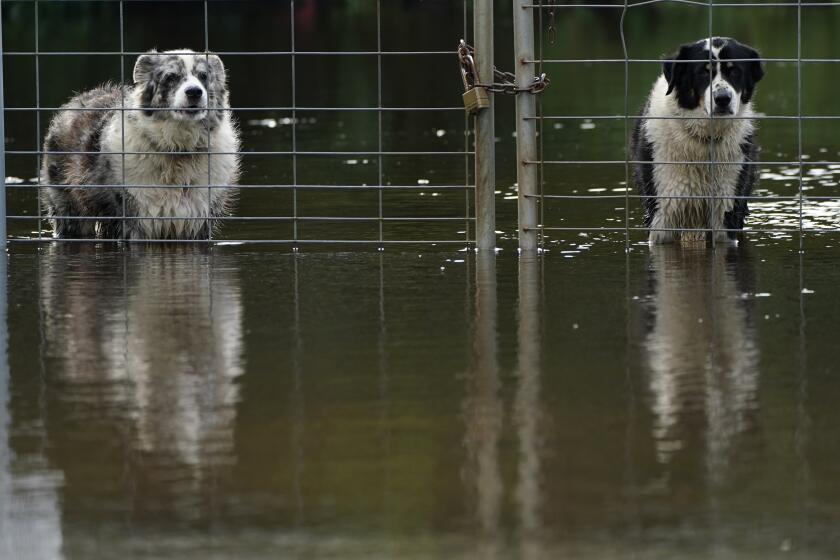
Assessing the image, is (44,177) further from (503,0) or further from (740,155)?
(503,0)

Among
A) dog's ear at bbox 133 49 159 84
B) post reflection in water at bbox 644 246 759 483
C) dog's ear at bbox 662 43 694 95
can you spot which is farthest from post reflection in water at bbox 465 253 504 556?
dog's ear at bbox 133 49 159 84

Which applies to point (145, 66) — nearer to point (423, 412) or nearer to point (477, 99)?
point (477, 99)

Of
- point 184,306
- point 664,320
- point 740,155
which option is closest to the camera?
point 664,320

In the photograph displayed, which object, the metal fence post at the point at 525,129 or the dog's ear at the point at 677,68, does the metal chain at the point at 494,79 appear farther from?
the dog's ear at the point at 677,68

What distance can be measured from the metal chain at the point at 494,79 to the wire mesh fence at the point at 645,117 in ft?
0.38

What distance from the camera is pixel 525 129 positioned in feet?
29.7

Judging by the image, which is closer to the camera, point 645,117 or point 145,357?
point 145,357

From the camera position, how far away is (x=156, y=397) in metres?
5.67

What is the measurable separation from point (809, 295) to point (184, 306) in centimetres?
260

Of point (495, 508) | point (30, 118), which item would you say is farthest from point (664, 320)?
point (30, 118)

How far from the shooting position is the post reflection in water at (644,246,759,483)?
5109mm

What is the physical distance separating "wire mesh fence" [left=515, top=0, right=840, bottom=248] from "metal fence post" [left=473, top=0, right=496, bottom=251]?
17 cm

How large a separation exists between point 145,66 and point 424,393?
5.10 m

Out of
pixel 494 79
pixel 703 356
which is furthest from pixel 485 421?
pixel 494 79
